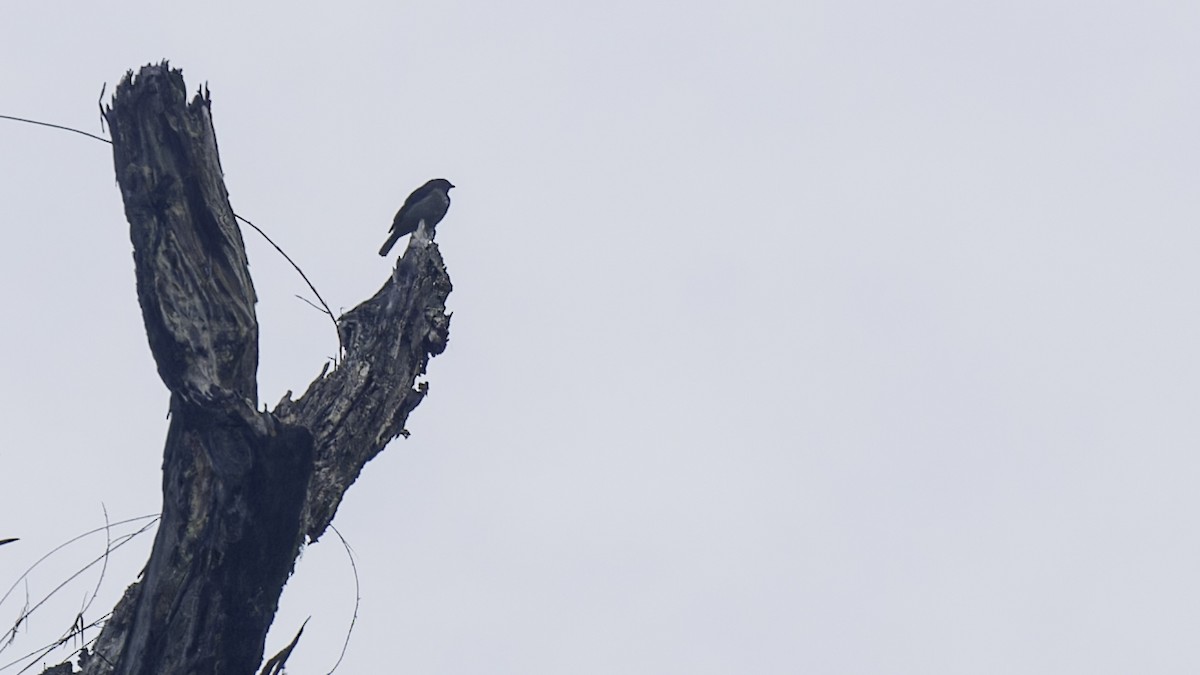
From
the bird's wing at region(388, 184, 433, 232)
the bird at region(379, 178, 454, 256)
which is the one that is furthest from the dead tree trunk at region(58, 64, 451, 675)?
the bird's wing at region(388, 184, 433, 232)

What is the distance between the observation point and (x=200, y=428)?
4.07 m

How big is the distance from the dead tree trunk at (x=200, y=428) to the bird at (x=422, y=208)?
768cm

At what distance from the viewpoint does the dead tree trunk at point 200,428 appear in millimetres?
4066

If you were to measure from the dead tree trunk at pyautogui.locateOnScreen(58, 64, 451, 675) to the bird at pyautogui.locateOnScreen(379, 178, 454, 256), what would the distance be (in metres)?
Answer: 7.68

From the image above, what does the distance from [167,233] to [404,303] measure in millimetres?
1391

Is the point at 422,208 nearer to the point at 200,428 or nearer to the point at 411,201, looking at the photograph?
the point at 411,201

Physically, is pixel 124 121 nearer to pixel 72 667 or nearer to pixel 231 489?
pixel 231 489

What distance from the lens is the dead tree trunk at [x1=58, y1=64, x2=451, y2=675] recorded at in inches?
160

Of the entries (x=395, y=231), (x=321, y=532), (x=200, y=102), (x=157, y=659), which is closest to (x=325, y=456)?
(x=321, y=532)

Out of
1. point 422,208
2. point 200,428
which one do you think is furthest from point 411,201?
point 200,428

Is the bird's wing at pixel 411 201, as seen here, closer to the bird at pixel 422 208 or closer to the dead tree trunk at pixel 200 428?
the bird at pixel 422 208

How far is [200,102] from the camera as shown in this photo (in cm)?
430

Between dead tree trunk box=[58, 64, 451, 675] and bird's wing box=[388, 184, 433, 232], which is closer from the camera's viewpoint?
dead tree trunk box=[58, 64, 451, 675]

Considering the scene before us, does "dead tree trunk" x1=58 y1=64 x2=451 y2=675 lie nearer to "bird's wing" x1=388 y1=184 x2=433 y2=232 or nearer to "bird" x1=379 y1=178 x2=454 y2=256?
"bird" x1=379 y1=178 x2=454 y2=256
